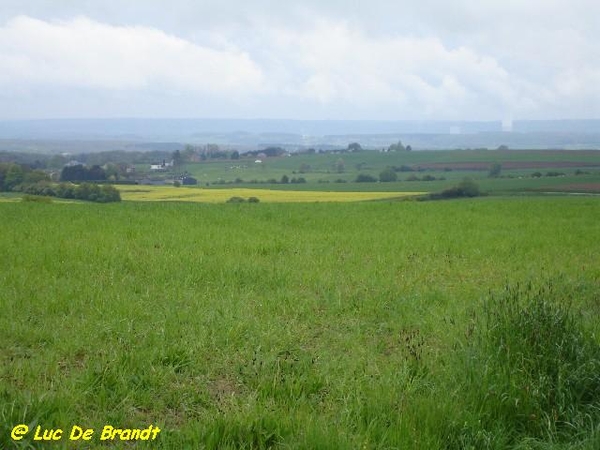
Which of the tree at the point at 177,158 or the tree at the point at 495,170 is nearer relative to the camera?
the tree at the point at 495,170

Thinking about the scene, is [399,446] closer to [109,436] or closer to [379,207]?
[109,436]

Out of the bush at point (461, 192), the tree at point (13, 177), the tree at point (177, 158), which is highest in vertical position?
the tree at point (177, 158)

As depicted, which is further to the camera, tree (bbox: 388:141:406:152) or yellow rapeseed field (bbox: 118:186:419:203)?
tree (bbox: 388:141:406:152)

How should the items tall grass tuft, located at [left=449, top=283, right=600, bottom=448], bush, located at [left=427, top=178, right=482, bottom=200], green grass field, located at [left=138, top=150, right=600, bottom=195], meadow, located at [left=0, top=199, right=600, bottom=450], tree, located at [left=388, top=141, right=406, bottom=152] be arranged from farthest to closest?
tree, located at [left=388, top=141, right=406, bottom=152] < green grass field, located at [left=138, top=150, right=600, bottom=195] < bush, located at [left=427, top=178, right=482, bottom=200] < tall grass tuft, located at [left=449, top=283, right=600, bottom=448] < meadow, located at [left=0, top=199, right=600, bottom=450]

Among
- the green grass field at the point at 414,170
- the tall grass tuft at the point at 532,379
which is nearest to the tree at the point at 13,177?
the green grass field at the point at 414,170

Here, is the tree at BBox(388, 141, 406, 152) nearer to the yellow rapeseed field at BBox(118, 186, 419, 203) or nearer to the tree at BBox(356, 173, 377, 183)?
the tree at BBox(356, 173, 377, 183)

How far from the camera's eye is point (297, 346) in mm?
6539

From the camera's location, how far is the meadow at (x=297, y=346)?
4676 mm

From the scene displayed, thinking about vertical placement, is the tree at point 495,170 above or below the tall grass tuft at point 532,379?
above

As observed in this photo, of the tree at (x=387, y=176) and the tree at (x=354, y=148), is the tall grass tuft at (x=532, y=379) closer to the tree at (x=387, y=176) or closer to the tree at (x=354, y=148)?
the tree at (x=387, y=176)

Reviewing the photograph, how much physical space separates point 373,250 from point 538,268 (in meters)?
3.37

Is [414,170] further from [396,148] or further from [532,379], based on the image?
[532,379]

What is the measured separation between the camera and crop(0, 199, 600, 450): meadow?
15.3 feet

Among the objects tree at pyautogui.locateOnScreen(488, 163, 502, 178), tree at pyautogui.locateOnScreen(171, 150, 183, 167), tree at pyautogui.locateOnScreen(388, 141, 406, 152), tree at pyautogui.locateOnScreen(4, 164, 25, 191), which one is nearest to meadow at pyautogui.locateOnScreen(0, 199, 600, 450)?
tree at pyautogui.locateOnScreen(4, 164, 25, 191)
